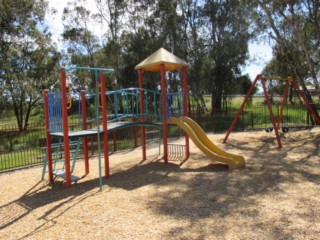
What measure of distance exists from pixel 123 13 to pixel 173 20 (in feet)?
14.3

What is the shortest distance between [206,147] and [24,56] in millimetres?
21129

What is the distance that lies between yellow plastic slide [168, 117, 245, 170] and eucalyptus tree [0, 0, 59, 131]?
1800cm

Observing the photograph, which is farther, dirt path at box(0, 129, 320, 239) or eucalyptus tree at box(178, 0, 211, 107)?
eucalyptus tree at box(178, 0, 211, 107)

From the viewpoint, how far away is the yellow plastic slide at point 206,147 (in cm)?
757

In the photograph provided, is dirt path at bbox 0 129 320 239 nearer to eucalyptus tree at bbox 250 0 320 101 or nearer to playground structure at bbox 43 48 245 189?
playground structure at bbox 43 48 245 189

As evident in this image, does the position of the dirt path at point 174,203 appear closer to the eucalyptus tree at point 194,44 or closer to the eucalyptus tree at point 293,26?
the eucalyptus tree at point 293,26

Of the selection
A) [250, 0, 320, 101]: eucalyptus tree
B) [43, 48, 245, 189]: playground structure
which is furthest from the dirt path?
[250, 0, 320, 101]: eucalyptus tree

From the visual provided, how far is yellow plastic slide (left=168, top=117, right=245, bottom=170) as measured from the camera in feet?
24.8

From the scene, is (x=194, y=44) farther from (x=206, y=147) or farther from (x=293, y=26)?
(x=206, y=147)

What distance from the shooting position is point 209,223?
4.31m

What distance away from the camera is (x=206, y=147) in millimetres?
8281

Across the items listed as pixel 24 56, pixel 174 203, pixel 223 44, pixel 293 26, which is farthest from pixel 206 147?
pixel 24 56

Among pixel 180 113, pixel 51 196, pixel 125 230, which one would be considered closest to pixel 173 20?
pixel 180 113

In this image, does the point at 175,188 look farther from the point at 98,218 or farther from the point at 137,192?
the point at 98,218
